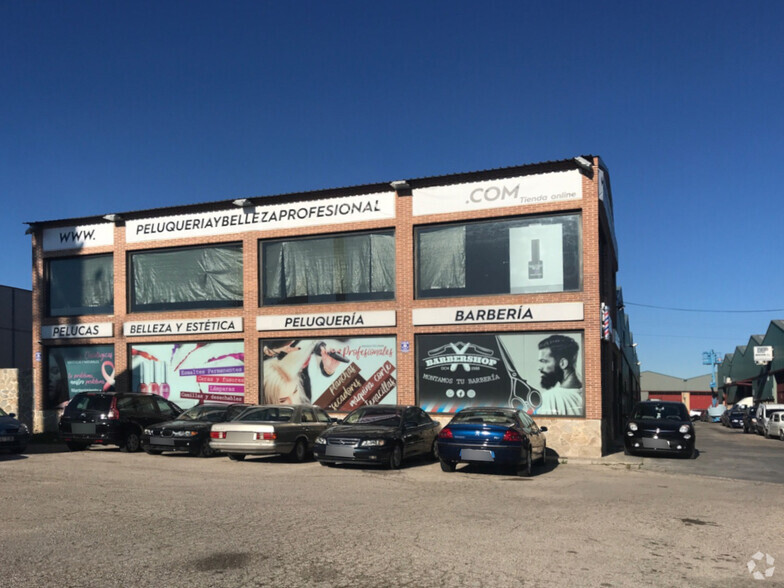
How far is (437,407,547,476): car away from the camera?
14281 millimetres

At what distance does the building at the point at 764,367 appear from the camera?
5775 centimetres

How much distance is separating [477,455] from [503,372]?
287 inches

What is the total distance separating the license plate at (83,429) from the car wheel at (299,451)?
5.45 meters

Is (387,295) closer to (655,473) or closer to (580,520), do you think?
(655,473)

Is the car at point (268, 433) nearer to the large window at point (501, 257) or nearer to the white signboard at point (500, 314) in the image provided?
the white signboard at point (500, 314)

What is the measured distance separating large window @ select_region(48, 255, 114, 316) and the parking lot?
13.1 meters

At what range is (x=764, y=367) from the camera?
63.4 m

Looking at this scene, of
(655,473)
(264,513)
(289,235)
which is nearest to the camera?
(264,513)

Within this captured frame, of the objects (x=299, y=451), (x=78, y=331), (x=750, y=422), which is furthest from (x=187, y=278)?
(x=750, y=422)

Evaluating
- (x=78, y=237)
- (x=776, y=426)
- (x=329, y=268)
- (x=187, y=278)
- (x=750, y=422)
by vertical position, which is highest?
(x=78, y=237)

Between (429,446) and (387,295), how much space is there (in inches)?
263

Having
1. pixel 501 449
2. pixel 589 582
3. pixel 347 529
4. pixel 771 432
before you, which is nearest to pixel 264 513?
pixel 347 529

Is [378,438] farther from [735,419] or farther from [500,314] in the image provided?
[735,419]

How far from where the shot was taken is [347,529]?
8438 mm
